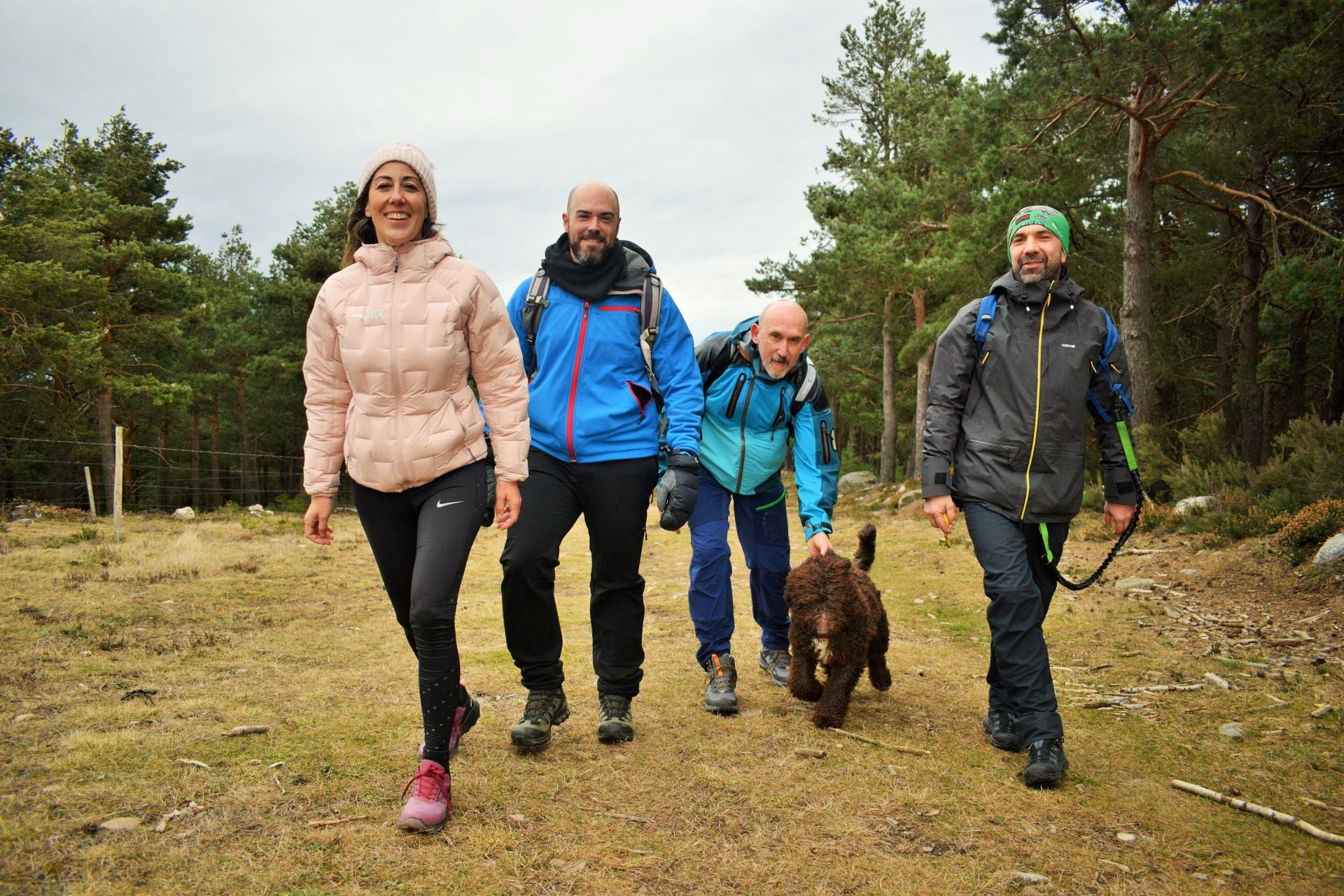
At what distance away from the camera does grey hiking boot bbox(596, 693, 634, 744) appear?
4070 millimetres

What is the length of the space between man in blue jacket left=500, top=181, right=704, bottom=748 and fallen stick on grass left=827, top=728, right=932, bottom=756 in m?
1.11

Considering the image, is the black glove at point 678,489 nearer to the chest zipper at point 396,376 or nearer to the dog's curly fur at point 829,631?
the dog's curly fur at point 829,631

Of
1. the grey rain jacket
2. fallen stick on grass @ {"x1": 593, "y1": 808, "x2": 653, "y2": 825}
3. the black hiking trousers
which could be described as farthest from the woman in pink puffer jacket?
the grey rain jacket

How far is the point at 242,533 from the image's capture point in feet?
47.3

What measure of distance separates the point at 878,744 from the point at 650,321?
A: 244 cm

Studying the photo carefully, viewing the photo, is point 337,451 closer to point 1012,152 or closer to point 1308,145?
point 1012,152

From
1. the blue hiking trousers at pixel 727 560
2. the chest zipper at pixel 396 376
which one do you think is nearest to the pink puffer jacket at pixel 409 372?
the chest zipper at pixel 396 376

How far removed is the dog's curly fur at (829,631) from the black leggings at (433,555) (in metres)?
1.91

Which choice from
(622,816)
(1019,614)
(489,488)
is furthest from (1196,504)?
(489,488)

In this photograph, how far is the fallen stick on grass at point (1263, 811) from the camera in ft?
10.3

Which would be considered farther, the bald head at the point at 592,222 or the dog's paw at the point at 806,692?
the dog's paw at the point at 806,692

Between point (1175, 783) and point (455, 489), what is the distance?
133 inches

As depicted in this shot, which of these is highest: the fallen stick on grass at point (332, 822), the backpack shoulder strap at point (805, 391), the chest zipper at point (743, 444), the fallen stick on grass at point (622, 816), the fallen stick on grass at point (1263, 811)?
the backpack shoulder strap at point (805, 391)

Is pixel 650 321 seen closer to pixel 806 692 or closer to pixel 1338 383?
pixel 806 692
